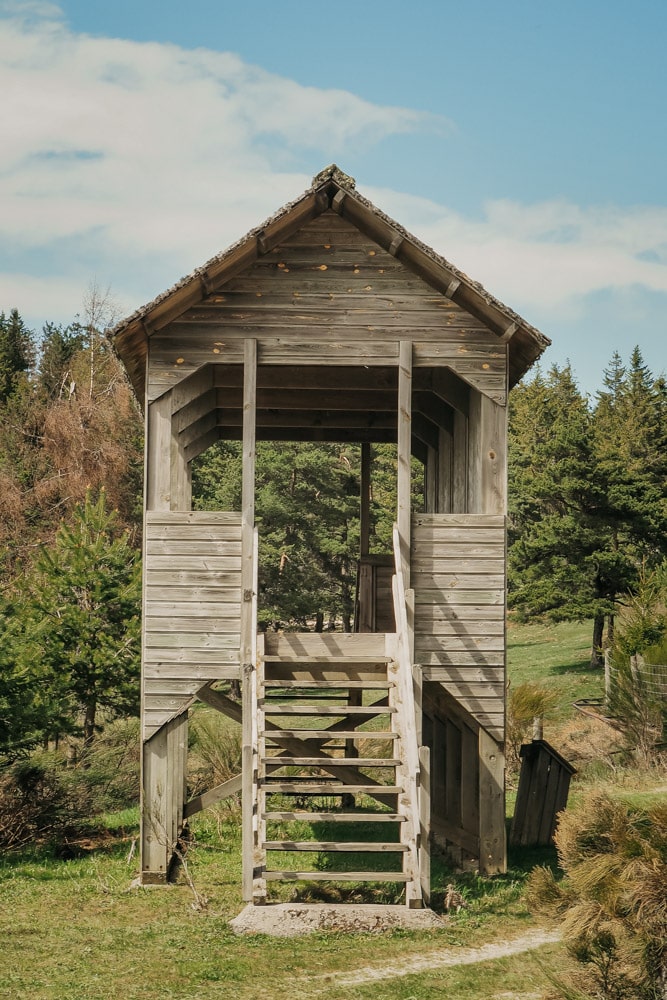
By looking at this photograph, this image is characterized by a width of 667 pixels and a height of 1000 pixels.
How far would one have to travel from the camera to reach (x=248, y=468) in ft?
42.4

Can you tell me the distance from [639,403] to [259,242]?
58.1 meters

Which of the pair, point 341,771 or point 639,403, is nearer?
point 341,771

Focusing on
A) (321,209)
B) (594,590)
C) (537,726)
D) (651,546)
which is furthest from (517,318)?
(651,546)

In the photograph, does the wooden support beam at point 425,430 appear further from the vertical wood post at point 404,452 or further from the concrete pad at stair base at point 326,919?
the concrete pad at stair base at point 326,919

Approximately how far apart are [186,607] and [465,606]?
3.18 meters

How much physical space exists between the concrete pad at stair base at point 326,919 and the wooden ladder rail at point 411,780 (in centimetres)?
17

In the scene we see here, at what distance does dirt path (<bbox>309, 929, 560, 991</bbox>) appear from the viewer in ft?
30.0

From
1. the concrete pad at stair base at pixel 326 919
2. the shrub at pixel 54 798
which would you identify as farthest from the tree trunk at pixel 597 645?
the concrete pad at stair base at pixel 326 919

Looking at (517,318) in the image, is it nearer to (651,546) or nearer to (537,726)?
(537,726)

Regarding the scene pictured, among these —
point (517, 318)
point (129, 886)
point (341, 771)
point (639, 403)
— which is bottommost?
point (129, 886)

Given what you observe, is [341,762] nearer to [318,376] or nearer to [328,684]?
[328,684]

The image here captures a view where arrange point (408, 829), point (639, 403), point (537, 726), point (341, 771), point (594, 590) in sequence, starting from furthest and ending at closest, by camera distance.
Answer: point (639, 403), point (594, 590), point (537, 726), point (341, 771), point (408, 829)

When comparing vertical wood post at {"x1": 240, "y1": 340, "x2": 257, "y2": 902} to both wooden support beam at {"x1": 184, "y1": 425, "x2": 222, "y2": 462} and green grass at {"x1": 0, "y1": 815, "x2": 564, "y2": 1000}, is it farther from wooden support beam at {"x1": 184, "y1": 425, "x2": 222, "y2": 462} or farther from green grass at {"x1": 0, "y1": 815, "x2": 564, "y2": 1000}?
wooden support beam at {"x1": 184, "y1": 425, "x2": 222, "y2": 462}

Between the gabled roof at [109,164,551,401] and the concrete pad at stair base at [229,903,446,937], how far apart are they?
632 cm
